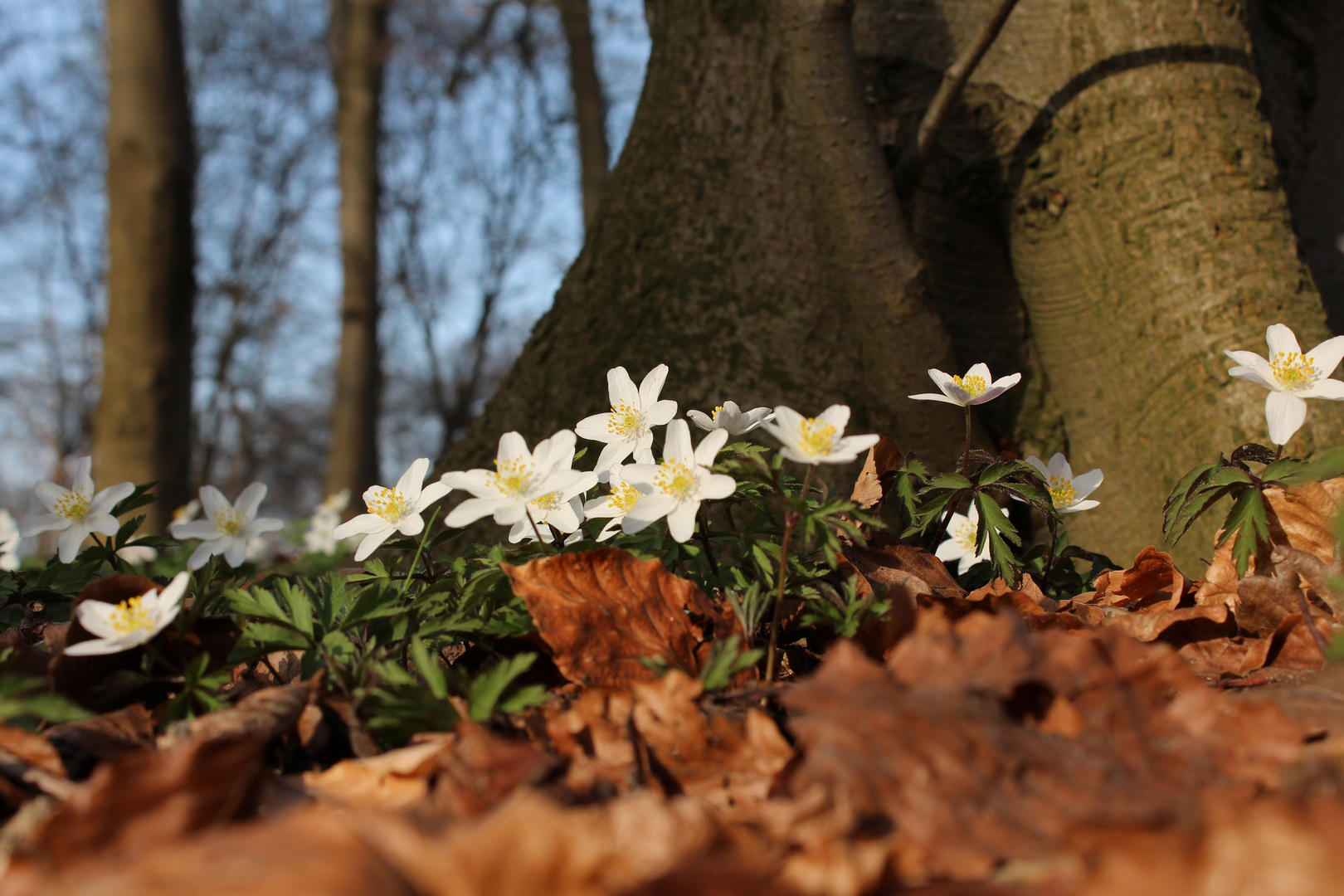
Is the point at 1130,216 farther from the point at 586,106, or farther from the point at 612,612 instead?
the point at 586,106

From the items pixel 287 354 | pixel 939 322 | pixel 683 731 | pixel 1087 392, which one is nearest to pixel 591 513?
pixel 683 731

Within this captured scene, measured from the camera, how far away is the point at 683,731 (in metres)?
1.04

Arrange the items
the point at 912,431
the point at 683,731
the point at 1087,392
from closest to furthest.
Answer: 1. the point at 683,731
2. the point at 912,431
3. the point at 1087,392

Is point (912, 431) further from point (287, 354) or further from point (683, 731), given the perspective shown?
point (287, 354)

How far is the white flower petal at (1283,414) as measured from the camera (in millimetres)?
1532

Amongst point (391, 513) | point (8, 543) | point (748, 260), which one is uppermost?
point (748, 260)

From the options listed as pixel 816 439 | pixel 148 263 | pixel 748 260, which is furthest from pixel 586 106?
pixel 816 439

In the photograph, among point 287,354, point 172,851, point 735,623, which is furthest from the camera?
point 287,354

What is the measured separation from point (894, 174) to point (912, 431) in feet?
3.22

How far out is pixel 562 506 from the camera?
4.87 feet

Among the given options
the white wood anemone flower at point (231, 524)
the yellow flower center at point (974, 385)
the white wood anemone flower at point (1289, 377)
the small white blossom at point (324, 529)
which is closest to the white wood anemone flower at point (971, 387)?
the yellow flower center at point (974, 385)

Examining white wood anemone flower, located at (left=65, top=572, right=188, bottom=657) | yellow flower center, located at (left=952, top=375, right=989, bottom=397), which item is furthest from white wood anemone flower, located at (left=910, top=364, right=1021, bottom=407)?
white wood anemone flower, located at (left=65, top=572, right=188, bottom=657)

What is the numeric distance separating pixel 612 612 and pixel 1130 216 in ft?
7.88

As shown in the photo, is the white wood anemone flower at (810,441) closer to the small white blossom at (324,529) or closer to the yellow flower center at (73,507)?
the yellow flower center at (73,507)
